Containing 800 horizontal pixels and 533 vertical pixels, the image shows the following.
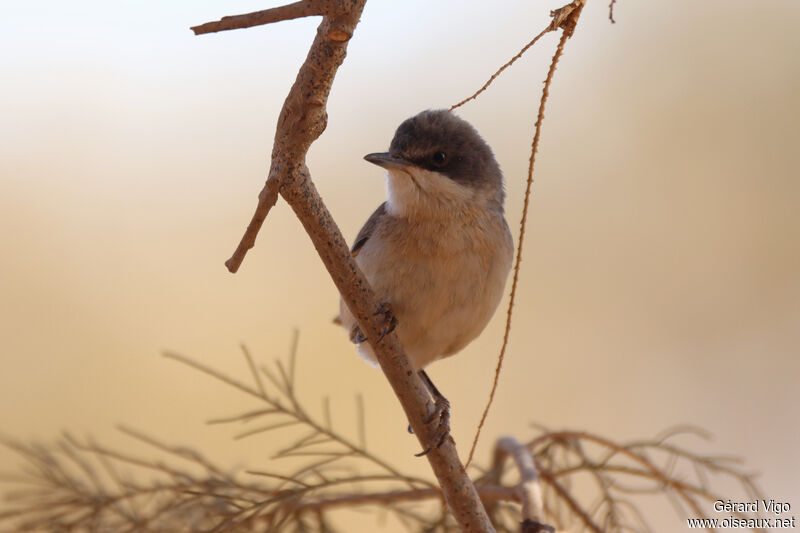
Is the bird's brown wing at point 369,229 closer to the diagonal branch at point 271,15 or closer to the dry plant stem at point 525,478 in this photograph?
the dry plant stem at point 525,478

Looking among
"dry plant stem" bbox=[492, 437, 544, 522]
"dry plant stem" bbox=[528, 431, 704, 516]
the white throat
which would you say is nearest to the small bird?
the white throat

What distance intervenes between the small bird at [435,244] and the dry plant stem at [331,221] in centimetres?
67

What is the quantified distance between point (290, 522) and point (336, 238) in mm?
1033

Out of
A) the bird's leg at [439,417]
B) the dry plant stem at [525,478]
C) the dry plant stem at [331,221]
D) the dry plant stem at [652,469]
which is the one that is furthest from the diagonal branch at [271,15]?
the dry plant stem at [652,469]

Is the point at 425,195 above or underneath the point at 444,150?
underneath

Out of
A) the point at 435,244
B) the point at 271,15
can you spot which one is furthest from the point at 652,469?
the point at 271,15

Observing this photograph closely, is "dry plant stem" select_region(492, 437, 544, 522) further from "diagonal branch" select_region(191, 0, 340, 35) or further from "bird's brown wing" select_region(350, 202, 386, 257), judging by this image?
"diagonal branch" select_region(191, 0, 340, 35)

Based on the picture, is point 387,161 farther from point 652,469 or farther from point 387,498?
point 652,469

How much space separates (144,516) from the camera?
2.47 m

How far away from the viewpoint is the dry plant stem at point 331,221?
1671 millimetres

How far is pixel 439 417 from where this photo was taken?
255 cm

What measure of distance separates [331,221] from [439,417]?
0.89 meters

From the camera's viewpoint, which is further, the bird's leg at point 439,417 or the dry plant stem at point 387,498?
the dry plant stem at point 387,498

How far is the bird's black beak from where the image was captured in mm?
3229
